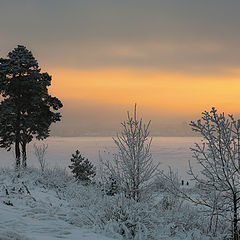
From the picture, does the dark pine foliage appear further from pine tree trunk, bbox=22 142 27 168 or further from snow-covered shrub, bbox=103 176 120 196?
snow-covered shrub, bbox=103 176 120 196

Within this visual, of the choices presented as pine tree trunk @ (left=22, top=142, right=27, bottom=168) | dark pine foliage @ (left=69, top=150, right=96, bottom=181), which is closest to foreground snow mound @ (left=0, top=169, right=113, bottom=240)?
pine tree trunk @ (left=22, top=142, right=27, bottom=168)

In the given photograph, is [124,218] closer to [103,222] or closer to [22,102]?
[103,222]

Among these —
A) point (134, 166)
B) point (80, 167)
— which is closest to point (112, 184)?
point (134, 166)

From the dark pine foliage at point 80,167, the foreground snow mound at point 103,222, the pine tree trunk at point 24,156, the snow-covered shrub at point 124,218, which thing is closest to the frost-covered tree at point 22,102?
the pine tree trunk at point 24,156

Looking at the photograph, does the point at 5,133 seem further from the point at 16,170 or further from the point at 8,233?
the point at 8,233

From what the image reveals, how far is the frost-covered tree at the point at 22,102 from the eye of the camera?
22141mm

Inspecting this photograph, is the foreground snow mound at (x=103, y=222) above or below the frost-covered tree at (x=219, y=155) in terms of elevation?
below

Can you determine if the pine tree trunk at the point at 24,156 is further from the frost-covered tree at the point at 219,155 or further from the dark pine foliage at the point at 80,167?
the frost-covered tree at the point at 219,155

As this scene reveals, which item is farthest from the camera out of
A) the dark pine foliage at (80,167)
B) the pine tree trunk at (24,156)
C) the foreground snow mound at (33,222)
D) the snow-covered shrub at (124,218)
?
the dark pine foliage at (80,167)

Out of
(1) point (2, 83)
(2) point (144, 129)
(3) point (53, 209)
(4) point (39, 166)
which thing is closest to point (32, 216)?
(3) point (53, 209)

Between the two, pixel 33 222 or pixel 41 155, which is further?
pixel 41 155

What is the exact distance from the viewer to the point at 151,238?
779 centimetres

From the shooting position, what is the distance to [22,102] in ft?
73.9

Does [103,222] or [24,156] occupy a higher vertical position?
[24,156]
